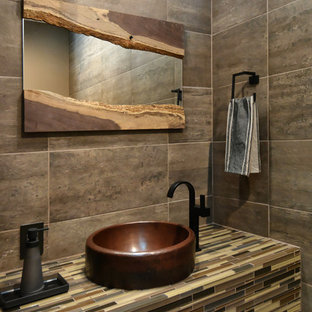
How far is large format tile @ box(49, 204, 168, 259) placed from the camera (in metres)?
1.55

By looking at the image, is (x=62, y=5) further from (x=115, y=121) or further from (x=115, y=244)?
(x=115, y=244)

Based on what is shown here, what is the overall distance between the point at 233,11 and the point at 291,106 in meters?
0.70

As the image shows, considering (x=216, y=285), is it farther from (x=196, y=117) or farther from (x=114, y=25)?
(x=114, y=25)

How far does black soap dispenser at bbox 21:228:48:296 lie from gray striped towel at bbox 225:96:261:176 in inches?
42.4

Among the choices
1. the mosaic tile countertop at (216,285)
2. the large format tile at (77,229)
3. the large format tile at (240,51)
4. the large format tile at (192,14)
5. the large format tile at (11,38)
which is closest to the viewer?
the mosaic tile countertop at (216,285)

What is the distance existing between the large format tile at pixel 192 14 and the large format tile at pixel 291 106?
0.59 m

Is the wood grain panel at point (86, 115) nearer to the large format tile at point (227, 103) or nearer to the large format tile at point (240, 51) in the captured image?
the large format tile at point (227, 103)

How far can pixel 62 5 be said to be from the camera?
152cm

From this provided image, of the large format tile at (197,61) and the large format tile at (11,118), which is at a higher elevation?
the large format tile at (197,61)

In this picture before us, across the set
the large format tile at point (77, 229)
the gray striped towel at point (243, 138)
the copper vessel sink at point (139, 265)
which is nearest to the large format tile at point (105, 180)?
the large format tile at point (77, 229)

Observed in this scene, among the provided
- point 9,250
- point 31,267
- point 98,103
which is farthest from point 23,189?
point 98,103

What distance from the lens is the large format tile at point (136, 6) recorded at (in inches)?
64.7

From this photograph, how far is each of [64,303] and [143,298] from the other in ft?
0.90

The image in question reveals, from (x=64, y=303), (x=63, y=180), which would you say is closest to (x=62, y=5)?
(x=63, y=180)
